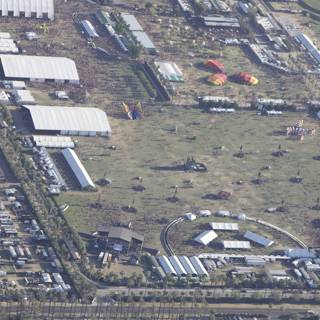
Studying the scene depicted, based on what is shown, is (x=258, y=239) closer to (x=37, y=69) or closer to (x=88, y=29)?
(x=37, y=69)

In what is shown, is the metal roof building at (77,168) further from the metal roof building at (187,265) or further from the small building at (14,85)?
the small building at (14,85)

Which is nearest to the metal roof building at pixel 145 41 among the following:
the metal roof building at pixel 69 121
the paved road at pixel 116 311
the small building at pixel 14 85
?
the small building at pixel 14 85

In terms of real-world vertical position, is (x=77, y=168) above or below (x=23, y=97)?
below

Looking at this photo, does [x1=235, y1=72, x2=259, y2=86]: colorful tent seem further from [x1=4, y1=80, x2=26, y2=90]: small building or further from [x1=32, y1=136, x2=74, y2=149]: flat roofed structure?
[x1=32, y1=136, x2=74, y2=149]: flat roofed structure

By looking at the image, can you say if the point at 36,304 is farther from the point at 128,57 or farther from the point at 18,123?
the point at 128,57

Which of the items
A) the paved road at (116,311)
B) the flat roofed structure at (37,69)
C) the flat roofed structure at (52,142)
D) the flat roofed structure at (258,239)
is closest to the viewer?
the paved road at (116,311)

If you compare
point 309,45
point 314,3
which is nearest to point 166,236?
point 309,45
